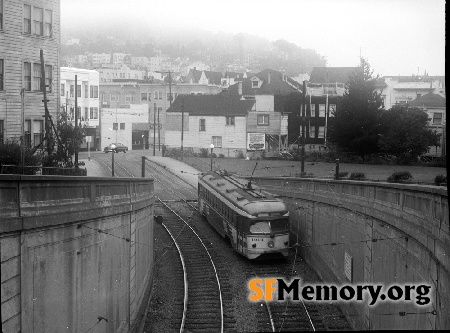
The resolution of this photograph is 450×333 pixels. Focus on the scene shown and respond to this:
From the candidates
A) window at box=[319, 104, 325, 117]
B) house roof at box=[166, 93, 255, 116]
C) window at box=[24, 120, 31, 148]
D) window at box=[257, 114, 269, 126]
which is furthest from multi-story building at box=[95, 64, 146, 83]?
window at box=[24, 120, 31, 148]

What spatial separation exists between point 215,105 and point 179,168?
8489 mm

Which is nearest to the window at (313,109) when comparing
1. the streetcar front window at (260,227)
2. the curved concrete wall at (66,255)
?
the streetcar front window at (260,227)

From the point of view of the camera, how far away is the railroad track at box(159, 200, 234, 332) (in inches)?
588

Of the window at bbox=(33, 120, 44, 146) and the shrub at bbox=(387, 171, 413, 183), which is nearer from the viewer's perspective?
the shrub at bbox=(387, 171, 413, 183)

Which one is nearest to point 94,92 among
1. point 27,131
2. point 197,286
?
point 27,131

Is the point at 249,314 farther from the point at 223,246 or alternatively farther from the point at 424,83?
the point at 424,83

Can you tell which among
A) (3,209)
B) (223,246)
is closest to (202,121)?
(223,246)

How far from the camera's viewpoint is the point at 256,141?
4744cm

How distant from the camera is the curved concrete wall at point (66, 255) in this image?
7.53 metres

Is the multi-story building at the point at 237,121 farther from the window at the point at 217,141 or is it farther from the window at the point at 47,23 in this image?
the window at the point at 47,23

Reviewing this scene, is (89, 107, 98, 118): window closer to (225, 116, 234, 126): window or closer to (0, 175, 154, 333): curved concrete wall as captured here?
(225, 116, 234, 126): window

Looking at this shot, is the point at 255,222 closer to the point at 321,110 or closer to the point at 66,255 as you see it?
the point at 66,255

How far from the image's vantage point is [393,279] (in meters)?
11.9

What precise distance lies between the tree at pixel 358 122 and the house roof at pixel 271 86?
13.7 meters
